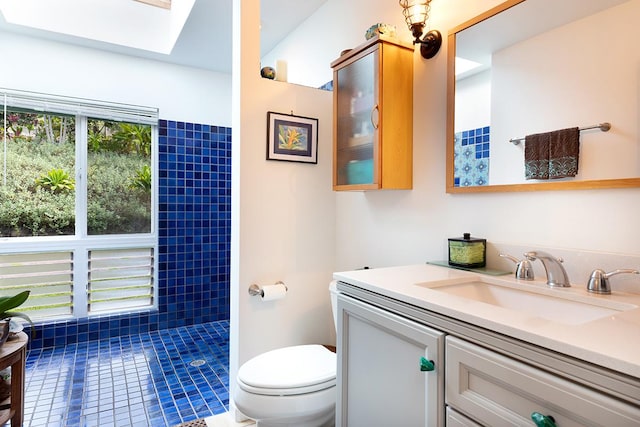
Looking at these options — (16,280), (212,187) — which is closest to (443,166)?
(212,187)

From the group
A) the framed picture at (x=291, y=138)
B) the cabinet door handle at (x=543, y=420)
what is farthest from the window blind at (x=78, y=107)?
the cabinet door handle at (x=543, y=420)

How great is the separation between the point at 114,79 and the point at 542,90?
3.21m

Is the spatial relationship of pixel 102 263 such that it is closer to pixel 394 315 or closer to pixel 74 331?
pixel 74 331

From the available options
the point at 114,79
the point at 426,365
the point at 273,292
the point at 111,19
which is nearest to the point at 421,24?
the point at 426,365

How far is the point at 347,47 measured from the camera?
2211mm

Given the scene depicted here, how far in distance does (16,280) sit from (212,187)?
1.70 meters

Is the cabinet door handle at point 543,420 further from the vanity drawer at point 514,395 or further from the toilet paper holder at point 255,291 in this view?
the toilet paper holder at point 255,291

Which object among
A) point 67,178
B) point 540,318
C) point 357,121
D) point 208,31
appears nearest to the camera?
point 540,318

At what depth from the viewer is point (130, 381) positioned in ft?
7.61

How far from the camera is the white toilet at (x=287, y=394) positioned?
138cm

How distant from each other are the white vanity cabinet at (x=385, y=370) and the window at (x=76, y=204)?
263 centimetres

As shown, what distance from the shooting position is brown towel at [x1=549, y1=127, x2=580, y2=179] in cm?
111

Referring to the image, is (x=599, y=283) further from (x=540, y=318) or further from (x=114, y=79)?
(x=114, y=79)

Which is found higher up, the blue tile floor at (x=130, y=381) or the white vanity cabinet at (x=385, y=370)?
the white vanity cabinet at (x=385, y=370)
